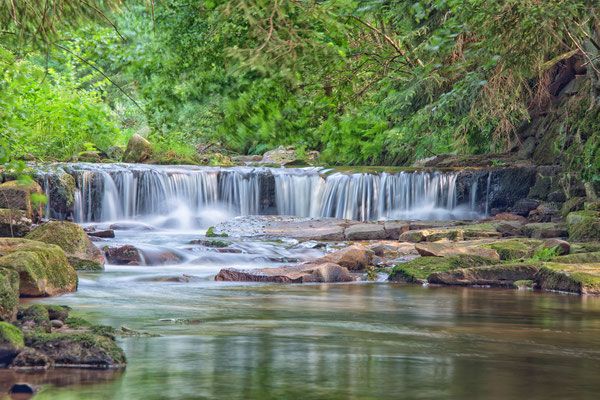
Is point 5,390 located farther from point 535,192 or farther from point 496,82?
point 535,192

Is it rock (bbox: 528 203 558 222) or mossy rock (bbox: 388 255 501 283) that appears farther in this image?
rock (bbox: 528 203 558 222)

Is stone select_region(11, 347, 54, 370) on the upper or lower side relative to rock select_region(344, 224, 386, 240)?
lower

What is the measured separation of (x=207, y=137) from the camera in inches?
235

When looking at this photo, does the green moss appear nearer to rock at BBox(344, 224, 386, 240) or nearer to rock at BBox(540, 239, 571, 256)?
rock at BBox(540, 239, 571, 256)

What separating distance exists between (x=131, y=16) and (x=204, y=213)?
18539 mm

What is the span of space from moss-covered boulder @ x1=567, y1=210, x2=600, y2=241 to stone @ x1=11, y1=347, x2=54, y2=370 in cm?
1367

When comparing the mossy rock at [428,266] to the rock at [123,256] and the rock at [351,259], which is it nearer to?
the rock at [351,259]

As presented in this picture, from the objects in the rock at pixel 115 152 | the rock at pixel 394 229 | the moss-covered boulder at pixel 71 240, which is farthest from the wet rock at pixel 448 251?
the rock at pixel 115 152

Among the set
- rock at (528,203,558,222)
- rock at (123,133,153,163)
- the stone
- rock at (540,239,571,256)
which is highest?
rock at (123,133,153,163)

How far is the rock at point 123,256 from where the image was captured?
51.1ft

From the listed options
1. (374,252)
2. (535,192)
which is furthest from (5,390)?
(535,192)

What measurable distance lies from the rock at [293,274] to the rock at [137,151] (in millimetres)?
16752

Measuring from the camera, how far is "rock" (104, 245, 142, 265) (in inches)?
614

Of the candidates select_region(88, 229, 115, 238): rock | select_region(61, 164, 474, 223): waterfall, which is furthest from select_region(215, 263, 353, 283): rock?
select_region(61, 164, 474, 223): waterfall
